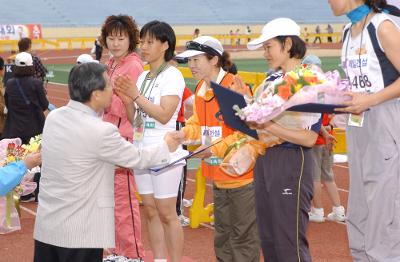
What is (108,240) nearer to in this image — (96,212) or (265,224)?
(96,212)

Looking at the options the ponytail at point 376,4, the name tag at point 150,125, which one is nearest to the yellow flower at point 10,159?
the name tag at point 150,125

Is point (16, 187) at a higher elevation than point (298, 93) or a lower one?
lower

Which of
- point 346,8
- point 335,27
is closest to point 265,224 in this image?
point 346,8

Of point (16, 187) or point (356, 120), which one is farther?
point (16, 187)

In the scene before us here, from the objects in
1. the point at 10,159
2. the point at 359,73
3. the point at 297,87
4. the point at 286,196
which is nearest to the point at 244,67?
the point at 10,159

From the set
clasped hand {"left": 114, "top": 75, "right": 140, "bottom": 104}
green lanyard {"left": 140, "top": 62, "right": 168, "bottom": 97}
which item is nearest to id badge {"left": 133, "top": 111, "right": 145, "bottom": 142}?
green lanyard {"left": 140, "top": 62, "right": 168, "bottom": 97}

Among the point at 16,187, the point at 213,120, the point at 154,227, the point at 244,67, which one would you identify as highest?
the point at 213,120

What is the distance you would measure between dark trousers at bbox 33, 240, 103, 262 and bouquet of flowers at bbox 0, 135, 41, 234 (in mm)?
814

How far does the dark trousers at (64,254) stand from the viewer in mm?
4824

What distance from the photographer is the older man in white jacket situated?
4750 mm

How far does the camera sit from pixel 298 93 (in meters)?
4.24

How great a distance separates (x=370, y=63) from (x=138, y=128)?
2.48 meters

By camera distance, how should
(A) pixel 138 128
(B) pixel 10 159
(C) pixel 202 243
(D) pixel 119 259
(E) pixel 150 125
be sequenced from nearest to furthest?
(B) pixel 10 159
(E) pixel 150 125
(A) pixel 138 128
(D) pixel 119 259
(C) pixel 202 243

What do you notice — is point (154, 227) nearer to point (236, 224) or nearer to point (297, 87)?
point (236, 224)
